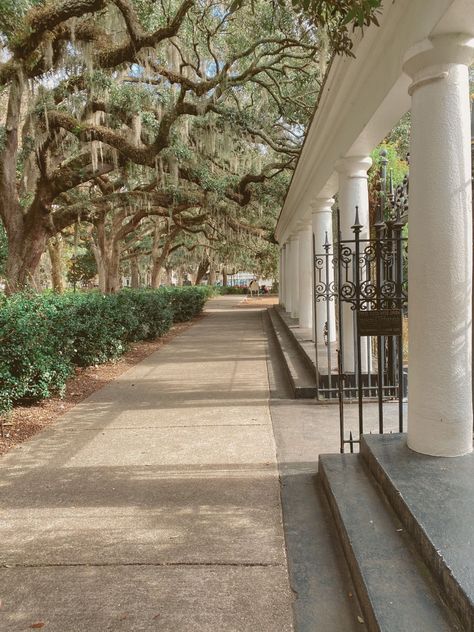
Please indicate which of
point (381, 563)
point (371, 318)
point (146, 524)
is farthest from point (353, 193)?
point (381, 563)

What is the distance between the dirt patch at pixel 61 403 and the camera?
18.5 feet

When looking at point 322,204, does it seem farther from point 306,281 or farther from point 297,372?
point 297,372

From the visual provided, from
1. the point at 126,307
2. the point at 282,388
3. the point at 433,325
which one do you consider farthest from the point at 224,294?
the point at 433,325

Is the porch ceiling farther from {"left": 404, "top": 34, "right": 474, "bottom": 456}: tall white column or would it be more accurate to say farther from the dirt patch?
the dirt patch

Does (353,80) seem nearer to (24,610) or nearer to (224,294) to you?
(24,610)

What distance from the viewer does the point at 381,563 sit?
8.50 ft

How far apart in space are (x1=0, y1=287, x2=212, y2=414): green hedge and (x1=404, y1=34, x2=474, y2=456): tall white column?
14.7 feet

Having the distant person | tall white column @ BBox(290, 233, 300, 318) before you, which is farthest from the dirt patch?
the distant person

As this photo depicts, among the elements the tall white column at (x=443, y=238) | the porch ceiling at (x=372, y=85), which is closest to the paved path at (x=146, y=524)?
the tall white column at (x=443, y=238)

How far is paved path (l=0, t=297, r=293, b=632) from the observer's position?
256cm

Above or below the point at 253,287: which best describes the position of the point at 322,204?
above

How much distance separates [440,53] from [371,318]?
179cm

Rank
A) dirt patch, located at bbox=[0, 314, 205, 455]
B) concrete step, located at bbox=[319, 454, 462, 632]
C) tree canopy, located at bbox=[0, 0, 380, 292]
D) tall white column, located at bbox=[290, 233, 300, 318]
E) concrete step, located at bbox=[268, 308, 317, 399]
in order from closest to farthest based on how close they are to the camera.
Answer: concrete step, located at bbox=[319, 454, 462, 632]
dirt patch, located at bbox=[0, 314, 205, 455]
concrete step, located at bbox=[268, 308, 317, 399]
tree canopy, located at bbox=[0, 0, 380, 292]
tall white column, located at bbox=[290, 233, 300, 318]

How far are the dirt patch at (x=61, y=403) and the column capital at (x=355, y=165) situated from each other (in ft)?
15.3
